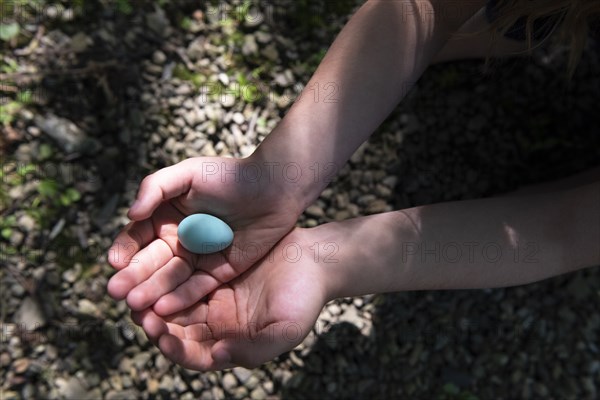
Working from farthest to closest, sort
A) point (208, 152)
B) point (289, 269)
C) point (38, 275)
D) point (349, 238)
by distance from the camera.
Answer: point (208, 152) < point (38, 275) < point (349, 238) < point (289, 269)

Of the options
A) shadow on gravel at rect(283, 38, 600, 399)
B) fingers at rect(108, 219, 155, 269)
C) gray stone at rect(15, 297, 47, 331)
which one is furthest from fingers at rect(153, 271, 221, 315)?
gray stone at rect(15, 297, 47, 331)

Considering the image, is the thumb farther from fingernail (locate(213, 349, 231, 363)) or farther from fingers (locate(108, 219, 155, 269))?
fingers (locate(108, 219, 155, 269))

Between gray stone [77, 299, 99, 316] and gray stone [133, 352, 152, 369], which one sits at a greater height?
gray stone [77, 299, 99, 316]

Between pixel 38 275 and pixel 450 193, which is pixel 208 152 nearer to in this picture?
pixel 38 275

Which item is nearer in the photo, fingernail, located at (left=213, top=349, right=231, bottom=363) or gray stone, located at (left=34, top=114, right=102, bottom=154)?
fingernail, located at (left=213, top=349, right=231, bottom=363)

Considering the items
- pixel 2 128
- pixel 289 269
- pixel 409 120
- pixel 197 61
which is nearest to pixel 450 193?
pixel 409 120


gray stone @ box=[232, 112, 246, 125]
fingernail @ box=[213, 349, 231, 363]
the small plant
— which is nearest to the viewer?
fingernail @ box=[213, 349, 231, 363]
